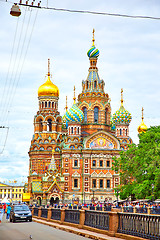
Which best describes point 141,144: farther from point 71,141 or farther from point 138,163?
point 71,141

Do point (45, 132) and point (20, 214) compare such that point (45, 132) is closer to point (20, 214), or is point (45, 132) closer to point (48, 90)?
point (48, 90)

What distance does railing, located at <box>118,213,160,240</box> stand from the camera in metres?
13.9

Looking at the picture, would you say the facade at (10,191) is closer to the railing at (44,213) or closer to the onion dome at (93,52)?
the onion dome at (93,52)

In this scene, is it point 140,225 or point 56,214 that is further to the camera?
point 56,214

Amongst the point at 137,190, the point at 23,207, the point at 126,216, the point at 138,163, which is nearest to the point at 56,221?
the point at 23,207

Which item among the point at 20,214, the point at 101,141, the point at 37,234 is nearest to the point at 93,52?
the point at 101,141

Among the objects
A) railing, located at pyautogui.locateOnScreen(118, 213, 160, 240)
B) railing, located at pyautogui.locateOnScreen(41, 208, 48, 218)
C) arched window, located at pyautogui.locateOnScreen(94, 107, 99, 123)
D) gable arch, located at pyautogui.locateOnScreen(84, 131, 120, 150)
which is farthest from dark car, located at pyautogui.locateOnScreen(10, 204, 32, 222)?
arched window, located at pyautogui.locateOnScreen(94, 107, 99, 123)

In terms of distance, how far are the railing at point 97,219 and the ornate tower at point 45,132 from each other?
2123 inches

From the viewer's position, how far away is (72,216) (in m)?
23.7

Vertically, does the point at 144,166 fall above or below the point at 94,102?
below

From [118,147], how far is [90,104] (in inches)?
384

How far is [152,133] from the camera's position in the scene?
45.9m

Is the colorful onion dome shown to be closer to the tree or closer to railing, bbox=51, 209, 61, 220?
the tree

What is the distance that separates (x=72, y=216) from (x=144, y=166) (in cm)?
1959
